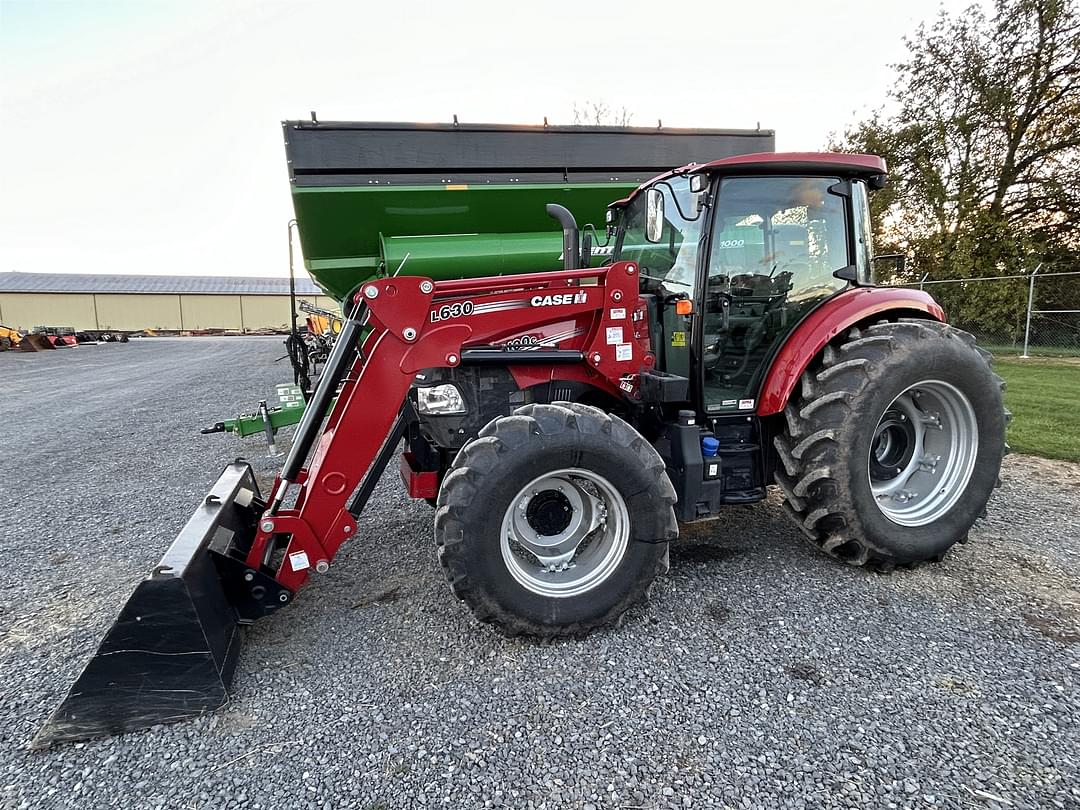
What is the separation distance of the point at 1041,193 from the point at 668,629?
17751 mm

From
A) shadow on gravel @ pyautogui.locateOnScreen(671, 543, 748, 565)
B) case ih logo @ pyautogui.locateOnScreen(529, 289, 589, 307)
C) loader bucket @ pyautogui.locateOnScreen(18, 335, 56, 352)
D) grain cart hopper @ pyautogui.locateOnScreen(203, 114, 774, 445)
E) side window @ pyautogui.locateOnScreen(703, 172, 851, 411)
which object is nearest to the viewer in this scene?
case ih logo @ pyautogui.locateOnScreen(529, 289, 589, 307)

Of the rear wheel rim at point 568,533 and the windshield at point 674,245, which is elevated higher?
the windshield at point 674,245

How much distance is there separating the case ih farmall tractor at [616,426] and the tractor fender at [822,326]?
0.05 ft

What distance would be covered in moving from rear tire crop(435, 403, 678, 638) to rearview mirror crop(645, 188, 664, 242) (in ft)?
4.06

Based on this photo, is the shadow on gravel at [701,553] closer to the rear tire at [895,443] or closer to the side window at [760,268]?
the rear tire at [895,443]

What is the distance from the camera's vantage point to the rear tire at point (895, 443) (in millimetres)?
2943

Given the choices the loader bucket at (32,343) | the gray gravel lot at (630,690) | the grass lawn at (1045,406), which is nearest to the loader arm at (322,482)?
the gray gravel lot at (630,690)

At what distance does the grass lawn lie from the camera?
5.63 m

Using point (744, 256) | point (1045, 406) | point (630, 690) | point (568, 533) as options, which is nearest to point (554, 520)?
point (568, 533)

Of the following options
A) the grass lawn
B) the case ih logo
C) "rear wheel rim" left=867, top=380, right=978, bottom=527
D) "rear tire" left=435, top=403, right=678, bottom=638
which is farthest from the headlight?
the grass lawn

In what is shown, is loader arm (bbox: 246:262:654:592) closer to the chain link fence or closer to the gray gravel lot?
the gray gravel lot

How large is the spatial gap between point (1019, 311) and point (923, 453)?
45.3ft

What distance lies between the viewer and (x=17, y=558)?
3701 millimetres

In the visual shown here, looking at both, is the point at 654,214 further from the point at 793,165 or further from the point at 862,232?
the point at 862,232
